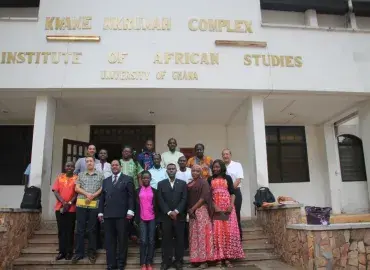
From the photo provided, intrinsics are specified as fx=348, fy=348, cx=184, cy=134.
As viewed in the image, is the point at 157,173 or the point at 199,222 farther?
the point at 157,173

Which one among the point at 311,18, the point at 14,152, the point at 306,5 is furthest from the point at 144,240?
the point at 306,5

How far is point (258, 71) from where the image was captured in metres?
7.96

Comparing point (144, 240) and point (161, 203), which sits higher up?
point (161, 203)

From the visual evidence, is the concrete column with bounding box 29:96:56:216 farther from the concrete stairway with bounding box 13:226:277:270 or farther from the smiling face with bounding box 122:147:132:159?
the smiling face with bounding box 122:147:132:159

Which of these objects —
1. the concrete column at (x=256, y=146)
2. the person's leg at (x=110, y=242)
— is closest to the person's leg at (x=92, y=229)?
the person's leg at (x=110, y=242)

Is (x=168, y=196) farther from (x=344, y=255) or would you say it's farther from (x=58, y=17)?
(x=58, y=17)

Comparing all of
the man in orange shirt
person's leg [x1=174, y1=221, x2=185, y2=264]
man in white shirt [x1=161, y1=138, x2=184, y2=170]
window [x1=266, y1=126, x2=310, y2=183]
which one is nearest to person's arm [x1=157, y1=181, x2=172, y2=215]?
person's leg [x1=174, y1=221, x2=185, y2=264]

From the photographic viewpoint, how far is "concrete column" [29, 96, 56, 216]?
296 inches

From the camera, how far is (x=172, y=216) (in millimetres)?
5430

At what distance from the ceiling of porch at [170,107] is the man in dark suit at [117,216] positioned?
116 inches

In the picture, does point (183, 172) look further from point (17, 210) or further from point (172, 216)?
point (17, 210)

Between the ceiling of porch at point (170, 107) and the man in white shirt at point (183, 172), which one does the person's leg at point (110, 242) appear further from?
the ceiling of porch at point (170, 107)

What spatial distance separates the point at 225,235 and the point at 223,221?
8.7 inches

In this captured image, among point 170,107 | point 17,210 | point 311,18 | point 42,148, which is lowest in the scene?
point 17,210
